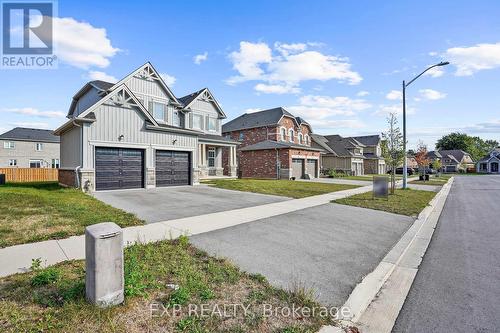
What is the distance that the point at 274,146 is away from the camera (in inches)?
1216

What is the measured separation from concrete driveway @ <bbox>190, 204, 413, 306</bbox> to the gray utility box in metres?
2.22

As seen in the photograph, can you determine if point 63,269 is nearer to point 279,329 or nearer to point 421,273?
point 279,329

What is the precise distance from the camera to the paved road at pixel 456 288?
3.42 metres

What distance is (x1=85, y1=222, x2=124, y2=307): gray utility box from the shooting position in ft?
10.8

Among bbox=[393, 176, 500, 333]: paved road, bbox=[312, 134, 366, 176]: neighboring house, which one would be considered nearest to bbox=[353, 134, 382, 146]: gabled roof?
bbox=[312, 134, 366, 176]: neighboring house

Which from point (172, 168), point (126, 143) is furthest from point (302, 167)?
point (126, 143)

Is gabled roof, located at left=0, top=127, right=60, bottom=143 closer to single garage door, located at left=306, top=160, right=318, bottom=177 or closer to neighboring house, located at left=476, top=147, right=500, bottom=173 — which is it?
single garage door, located at left=306, top=160, right=318, bottom=177

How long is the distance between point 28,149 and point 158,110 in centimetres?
2974

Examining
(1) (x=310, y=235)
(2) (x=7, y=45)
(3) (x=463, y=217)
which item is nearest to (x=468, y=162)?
(3) (x=463, y=217)

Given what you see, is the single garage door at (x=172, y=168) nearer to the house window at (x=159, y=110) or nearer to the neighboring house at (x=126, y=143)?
the neighboring house at (x=126, y=143)

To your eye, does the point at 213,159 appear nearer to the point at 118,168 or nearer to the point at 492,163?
the point at 118,168

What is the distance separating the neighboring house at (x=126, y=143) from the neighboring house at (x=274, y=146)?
41.5ft

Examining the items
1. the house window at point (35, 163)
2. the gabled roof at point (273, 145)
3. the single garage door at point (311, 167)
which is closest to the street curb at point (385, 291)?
the gabled roof at point (273, 145)

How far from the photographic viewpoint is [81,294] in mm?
3574
